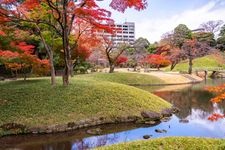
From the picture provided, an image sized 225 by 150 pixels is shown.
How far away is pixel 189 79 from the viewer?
42.5 m

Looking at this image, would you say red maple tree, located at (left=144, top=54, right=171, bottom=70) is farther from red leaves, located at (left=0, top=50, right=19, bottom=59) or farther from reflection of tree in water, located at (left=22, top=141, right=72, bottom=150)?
reflection of tree in water, located at (left=22, top=141, right=72, bottom=150)

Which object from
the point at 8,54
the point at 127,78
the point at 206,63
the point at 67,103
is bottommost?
the point at 127,78

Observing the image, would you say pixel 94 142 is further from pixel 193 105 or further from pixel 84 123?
pixel 193 105

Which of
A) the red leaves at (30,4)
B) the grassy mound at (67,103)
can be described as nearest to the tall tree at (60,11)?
the red leaves at (30,4)

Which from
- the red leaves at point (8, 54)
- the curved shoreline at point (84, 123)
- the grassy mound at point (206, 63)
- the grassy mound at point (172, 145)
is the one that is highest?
the red leaves at point (8, 54)

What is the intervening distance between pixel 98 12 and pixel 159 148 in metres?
12.4

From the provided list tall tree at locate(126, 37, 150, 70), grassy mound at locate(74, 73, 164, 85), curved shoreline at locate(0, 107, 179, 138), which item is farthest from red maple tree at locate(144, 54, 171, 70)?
curved shoreline at locate(0, 107, 179, 138)

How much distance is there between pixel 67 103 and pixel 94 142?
375 centimetres

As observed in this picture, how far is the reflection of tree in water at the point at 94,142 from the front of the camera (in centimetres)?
1191

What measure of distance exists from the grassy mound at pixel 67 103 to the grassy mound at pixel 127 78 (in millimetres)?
15672

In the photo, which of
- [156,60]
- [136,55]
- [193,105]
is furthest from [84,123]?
[136,55]

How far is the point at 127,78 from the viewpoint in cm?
3594

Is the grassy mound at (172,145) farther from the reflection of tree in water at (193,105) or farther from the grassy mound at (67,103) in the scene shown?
the reflection of tree in water at (193,105)

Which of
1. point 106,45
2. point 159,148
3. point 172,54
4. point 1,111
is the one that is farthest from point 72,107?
point 172,54
